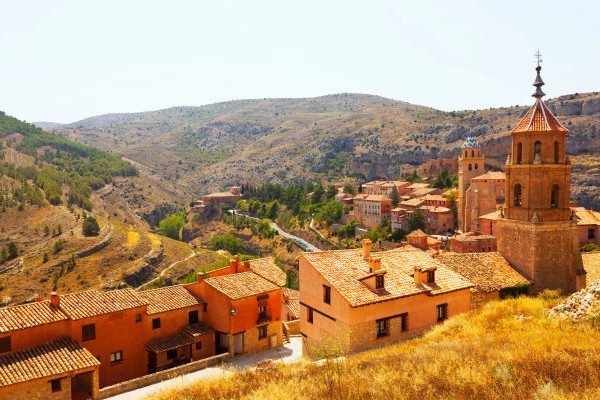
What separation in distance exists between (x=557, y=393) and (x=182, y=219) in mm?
100104

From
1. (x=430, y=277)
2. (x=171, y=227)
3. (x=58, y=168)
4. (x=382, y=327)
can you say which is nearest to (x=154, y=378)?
(x=382, y=327)

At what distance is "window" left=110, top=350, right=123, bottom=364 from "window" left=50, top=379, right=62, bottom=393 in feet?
12.1

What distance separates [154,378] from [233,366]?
3.05 m

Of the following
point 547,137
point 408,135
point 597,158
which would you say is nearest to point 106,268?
point 547,137

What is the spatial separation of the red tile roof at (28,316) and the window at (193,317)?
5.45 m

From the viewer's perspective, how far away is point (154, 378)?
1773 centimetres

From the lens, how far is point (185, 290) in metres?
23.6

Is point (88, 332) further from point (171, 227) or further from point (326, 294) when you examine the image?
point (171, 227)

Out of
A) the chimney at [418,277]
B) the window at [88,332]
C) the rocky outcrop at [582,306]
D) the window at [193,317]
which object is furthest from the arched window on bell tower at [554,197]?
the window at [88,332]

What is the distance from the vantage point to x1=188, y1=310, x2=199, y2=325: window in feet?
73.9

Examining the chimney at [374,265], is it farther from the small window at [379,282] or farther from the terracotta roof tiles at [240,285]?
the terracotta roof tiles at [240,285]

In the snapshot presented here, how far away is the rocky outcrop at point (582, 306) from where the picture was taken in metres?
14.4

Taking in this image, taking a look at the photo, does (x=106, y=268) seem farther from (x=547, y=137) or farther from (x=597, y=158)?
(x=597, y=158)

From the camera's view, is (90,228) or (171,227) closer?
(90,228)
